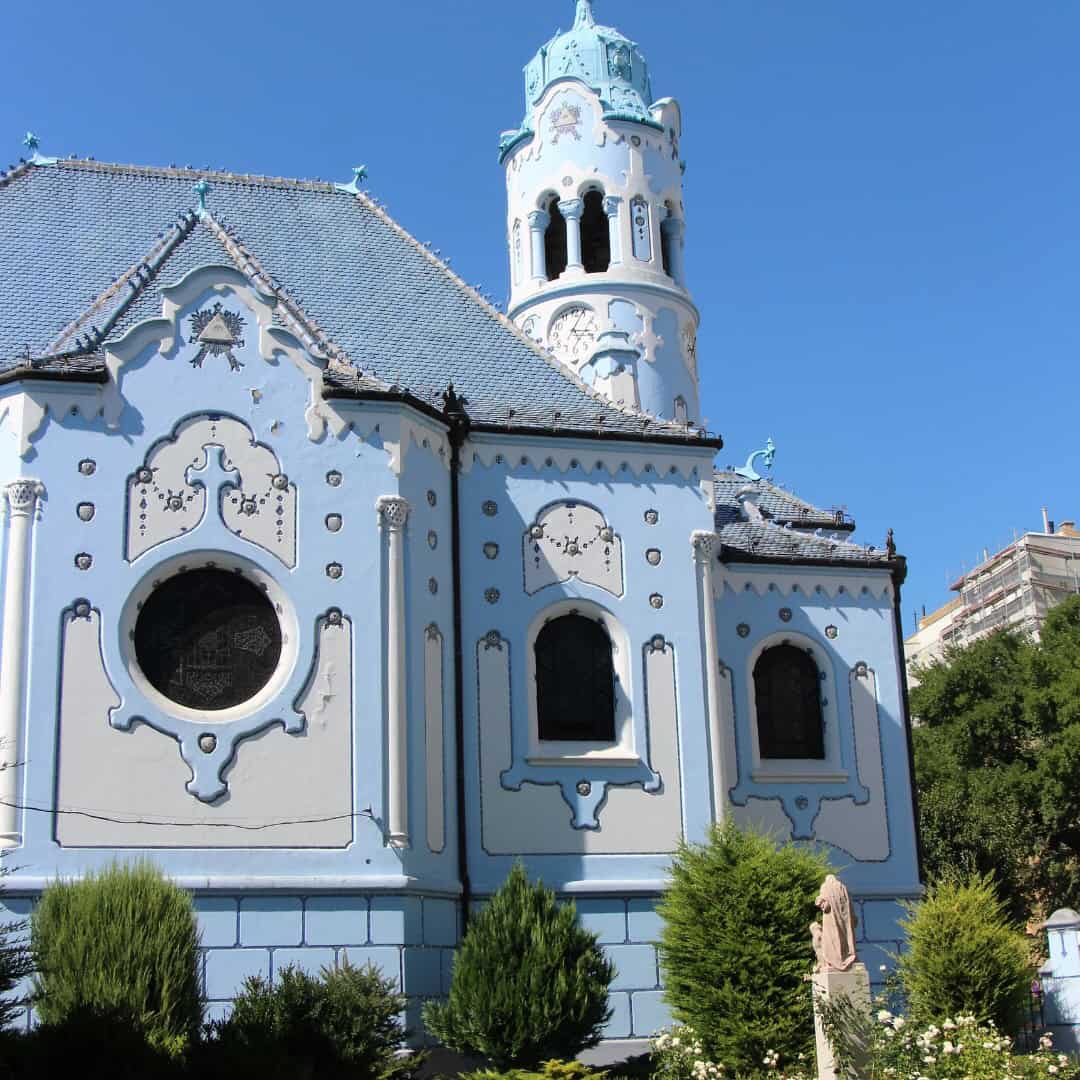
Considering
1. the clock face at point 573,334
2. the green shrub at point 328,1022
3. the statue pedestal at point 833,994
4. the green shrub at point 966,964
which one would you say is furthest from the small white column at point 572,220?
the statue pedestal at point 833,994

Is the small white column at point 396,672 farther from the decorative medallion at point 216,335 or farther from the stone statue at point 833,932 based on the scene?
the stone statue at point 833,932

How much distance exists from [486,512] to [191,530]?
4903mm

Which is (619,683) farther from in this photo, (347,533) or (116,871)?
(116,871)

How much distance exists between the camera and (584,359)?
3275 cm

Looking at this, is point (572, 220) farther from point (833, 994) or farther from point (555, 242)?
point (833, 994)

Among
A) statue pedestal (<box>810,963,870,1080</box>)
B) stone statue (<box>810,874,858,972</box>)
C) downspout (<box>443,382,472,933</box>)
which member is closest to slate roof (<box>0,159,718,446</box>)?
downspout (<box>443,382,472,933</box>)

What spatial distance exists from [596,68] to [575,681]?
16.6 metres

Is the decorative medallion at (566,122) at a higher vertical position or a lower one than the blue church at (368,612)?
higher

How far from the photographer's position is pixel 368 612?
22.4 metres

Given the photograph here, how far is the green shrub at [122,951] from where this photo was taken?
1720 cm

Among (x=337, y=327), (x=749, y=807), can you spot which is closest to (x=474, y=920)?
(x=749, y=807)

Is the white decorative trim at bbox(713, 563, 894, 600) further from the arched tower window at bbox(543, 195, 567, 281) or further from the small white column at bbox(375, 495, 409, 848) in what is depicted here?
the arched tower window at bbox(543, 195, 567, 281)

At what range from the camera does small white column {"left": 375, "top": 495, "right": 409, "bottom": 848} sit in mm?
21672

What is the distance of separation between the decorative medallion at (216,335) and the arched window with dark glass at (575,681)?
20.9ft
